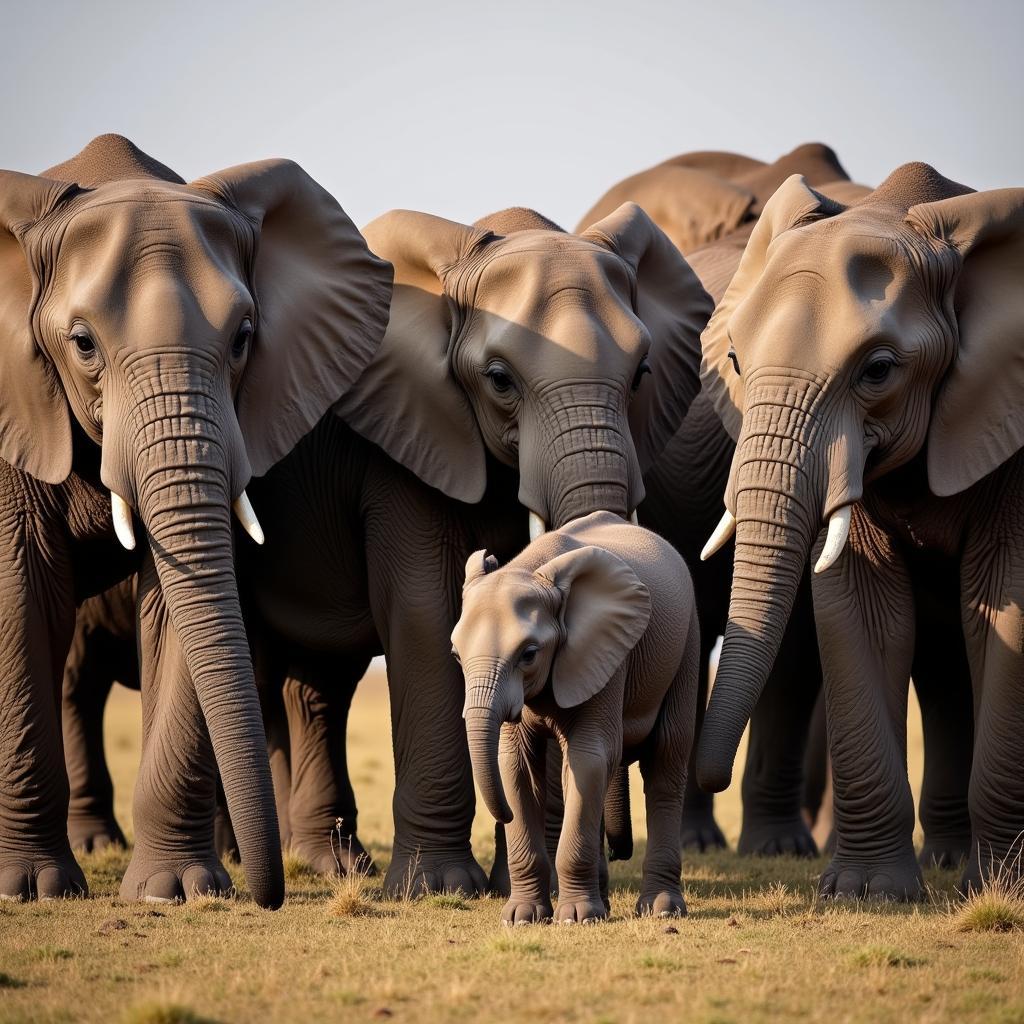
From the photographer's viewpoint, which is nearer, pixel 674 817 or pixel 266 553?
pixel 674 817

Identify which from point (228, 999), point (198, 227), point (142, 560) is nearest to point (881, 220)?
point (198, 227)

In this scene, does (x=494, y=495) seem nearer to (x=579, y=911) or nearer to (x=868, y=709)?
(x=868, y=709)

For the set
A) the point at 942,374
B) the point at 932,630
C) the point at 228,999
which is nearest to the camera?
the point at 228,999

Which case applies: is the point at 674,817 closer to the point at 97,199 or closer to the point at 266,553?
the point at 266,553

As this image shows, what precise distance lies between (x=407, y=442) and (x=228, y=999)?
4.46 meters

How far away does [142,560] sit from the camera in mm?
10867

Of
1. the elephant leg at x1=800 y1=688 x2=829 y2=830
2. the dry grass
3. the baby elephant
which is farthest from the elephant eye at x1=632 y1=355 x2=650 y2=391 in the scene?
the elephant leg at x1=800 y1=688 x2=829 y2=830

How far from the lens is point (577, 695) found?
8.97 meters

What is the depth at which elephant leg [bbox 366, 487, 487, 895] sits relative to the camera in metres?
11.0

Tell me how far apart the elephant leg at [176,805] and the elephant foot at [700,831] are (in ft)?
16.3

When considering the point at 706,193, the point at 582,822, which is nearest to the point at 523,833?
the point at 582,822

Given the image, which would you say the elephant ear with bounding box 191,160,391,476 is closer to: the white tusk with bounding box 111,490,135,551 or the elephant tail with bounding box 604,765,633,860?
the white tusk with bounding box 111,490,135,551

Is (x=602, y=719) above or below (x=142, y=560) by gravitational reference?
below

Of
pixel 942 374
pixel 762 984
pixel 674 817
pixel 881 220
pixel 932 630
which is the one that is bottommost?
pixel 762 984
